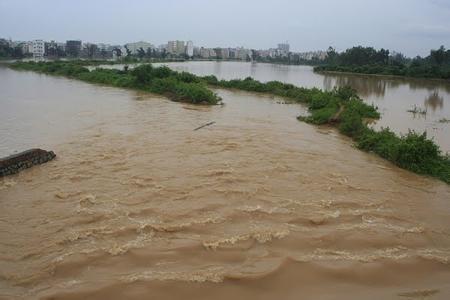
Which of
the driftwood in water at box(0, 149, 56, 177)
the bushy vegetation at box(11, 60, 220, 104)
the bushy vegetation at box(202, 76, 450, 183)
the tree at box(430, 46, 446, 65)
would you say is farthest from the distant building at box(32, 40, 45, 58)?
the driftwood in water at box(0, 149, 56, 177)

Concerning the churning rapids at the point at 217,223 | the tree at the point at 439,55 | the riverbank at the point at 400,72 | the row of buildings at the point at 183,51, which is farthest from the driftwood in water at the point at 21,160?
the row of buildings at the point at 183,51

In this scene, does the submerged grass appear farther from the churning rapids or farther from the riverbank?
the riverbank

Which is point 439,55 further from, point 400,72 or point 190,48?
point 190,48

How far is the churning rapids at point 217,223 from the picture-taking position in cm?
446

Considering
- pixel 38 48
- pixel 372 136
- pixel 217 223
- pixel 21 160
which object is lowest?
pixel 217 223

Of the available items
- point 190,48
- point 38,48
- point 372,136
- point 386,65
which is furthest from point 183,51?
point 372,136

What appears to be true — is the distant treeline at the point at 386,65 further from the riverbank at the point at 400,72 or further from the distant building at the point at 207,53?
the distant building at the point at 207,53

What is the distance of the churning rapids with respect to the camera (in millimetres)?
4461

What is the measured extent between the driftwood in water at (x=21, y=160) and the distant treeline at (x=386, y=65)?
154ft

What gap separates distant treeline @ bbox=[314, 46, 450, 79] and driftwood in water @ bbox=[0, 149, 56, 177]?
154 feet

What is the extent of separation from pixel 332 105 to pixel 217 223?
14087mm

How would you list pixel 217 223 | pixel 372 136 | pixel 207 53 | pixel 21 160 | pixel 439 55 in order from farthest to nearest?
pixel 207 53, pixel 439 55, pixel 372 136, pixel 21 160, pixel 217 223

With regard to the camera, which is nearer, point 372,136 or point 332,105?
point 372,136

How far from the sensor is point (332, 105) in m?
18.7
